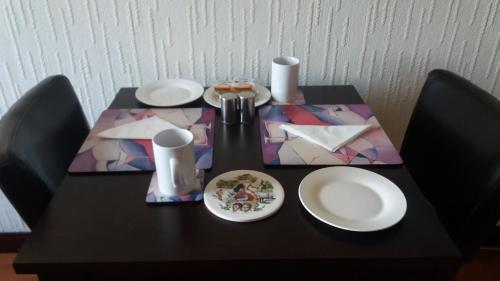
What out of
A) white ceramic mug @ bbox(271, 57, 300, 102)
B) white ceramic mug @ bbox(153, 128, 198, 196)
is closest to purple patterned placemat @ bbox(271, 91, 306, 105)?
white ceramic mug @ bbox(271, 57, 300, 102)

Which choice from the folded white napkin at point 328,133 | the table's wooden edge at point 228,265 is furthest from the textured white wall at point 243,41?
the table's wooden edge at point 228,265

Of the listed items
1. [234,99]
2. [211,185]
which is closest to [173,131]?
[211,185]

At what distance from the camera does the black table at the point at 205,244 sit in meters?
0.64

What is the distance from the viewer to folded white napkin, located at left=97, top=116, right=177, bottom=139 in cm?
96

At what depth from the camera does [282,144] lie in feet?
3.07

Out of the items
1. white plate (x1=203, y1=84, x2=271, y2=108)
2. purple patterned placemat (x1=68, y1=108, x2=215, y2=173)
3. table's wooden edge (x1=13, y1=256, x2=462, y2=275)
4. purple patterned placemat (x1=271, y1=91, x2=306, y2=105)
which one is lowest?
table's wooden edge (x1=13, y1=256, x2=462, y2=275)

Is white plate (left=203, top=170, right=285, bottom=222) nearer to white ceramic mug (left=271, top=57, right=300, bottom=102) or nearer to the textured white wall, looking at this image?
white ceramic mug (left=271, top=57, right=300, bottom=102)

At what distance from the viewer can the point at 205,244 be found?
2.19 ft

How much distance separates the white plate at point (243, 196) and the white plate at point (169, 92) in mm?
397

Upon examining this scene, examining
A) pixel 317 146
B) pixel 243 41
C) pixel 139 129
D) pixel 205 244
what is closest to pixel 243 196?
pixel 205 244

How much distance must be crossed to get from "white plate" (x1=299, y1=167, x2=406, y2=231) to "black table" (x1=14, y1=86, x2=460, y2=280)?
18 millimetres

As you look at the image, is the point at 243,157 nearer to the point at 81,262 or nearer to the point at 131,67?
the point at 81,262

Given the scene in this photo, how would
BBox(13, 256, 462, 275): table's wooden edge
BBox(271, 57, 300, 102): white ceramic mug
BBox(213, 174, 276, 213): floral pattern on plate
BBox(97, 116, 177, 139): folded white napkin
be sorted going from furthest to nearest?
BBox(271, 57, 300, 102): white ceramic mug, BBox(97, 116, 177, 139): folded white napkin, BBox(213, 174, 276, 213): floral pattern on plate, BBox(13, 256, 462, 275): table's wooden edge

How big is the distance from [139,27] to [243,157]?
0.60m
